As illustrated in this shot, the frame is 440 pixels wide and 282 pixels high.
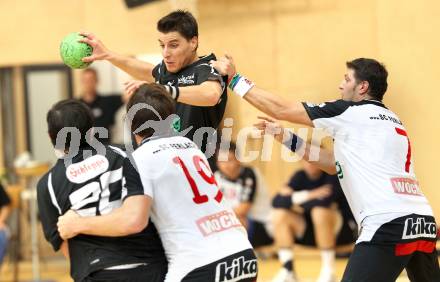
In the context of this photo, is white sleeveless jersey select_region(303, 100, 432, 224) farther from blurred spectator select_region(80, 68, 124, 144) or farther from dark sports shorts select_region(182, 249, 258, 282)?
blurred spectator select_region(80, 68, 124, 144)

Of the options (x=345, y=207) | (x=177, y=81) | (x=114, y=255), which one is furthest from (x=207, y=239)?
(x=345, y=207)

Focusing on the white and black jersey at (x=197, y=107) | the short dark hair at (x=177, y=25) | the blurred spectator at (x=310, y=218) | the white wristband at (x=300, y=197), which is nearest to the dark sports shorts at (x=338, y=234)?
the blurred spectator at (x=310, y=218)

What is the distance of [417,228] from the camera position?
5.63 meters

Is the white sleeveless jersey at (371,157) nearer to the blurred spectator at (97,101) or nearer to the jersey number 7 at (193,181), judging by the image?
the jersey number 7 at (193,181)

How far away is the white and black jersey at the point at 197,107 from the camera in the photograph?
5863mm

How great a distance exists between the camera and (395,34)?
37.3ft

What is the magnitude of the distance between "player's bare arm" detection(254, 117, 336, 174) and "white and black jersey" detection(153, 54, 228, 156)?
1.06 feet

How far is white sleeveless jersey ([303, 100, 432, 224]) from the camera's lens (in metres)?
5.64

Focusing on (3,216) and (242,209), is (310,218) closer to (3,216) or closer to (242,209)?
(242,209)

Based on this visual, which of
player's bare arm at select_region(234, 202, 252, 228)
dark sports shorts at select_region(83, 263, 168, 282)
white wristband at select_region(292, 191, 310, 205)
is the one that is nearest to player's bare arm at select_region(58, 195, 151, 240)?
dark sports shorts at select_region(83, 263, 168, 282)

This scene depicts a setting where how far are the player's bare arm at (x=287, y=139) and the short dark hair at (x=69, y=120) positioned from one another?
154 centimetres

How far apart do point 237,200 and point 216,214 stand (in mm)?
6626

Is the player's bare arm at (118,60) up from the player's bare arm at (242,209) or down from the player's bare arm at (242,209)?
up

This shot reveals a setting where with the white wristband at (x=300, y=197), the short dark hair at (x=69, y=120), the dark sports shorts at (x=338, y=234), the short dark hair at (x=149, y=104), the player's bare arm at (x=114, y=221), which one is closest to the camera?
the player's bare arm at (x=114, y=221)
